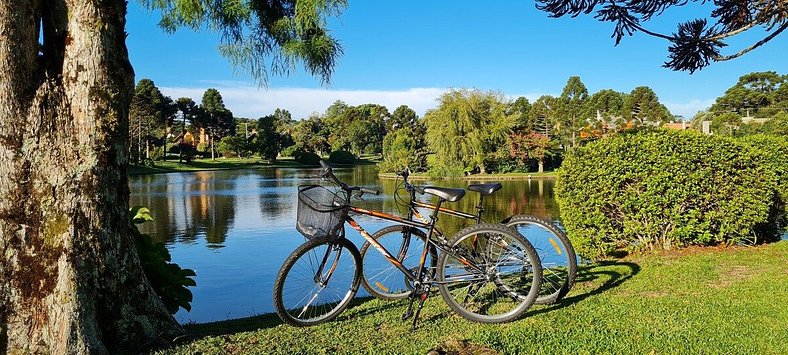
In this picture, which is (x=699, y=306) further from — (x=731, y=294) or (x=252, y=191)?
(x=252, y=191)

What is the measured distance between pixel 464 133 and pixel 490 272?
37.1 m

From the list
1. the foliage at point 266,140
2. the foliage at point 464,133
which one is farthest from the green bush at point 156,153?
the foliage at point 464,133

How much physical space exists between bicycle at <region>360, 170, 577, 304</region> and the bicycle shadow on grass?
0.12 m


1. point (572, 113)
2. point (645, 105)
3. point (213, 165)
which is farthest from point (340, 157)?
point (645, 105)

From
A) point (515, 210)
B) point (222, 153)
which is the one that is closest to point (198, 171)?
point (222, 153)

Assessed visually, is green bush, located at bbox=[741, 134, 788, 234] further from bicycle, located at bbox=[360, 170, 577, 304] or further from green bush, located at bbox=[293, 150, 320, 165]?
green bush, located at bbox=[293, 150, 320, 165]

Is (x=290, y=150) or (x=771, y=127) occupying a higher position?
(x=771, y=127)

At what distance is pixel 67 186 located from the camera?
2812mm

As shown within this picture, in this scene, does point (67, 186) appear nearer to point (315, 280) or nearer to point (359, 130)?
point (315, 280)

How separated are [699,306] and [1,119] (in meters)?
4.36

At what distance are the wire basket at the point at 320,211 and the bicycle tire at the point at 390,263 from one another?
46 cm

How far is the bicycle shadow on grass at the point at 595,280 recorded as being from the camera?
13.7 feet

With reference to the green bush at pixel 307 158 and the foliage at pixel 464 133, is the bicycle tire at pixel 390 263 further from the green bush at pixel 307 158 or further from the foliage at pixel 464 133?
the green bush at pixel 307 158

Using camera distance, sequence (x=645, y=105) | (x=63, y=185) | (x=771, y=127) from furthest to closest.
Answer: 1. (x=645, y=105)
2. (x=771, y=127)
3. (x=63, y=185)
